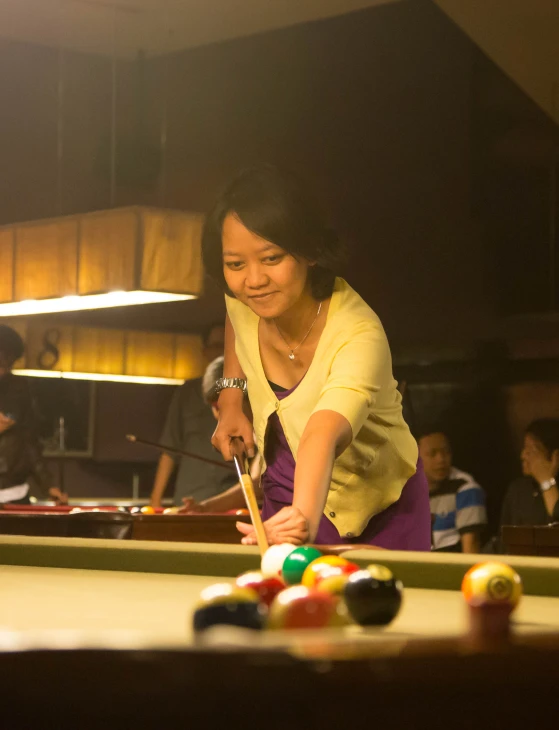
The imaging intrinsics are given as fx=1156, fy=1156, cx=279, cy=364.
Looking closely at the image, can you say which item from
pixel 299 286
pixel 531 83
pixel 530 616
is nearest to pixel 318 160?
pixel 531 83

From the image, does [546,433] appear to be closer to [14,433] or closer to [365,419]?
[14,433]

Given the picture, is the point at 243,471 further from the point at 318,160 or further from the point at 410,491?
the point at 318,160

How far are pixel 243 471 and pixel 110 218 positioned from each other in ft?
7.34

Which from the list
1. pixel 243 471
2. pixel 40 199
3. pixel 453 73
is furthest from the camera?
pixel 40 199

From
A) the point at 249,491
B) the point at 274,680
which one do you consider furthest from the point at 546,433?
the point at 274,680

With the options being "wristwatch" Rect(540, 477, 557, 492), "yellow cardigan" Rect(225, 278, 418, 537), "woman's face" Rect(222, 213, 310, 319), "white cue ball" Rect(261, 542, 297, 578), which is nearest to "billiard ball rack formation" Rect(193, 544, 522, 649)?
"white cue ball" Rect(261, 542, 297, 578)

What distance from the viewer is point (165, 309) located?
7.35 meters

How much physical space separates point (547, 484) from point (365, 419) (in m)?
3.38

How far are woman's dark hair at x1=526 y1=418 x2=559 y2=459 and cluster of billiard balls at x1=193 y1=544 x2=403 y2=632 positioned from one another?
410 centimetres

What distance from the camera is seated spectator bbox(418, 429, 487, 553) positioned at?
5.31 metres

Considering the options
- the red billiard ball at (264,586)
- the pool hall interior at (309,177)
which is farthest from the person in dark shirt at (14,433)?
the red billiard ball at (264,586)

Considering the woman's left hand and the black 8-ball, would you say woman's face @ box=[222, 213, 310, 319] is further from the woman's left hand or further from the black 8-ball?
the black 8-ball

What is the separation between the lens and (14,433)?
5.54 m

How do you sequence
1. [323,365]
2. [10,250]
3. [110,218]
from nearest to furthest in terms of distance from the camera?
[323,365] < [110,218] < [10,250]
